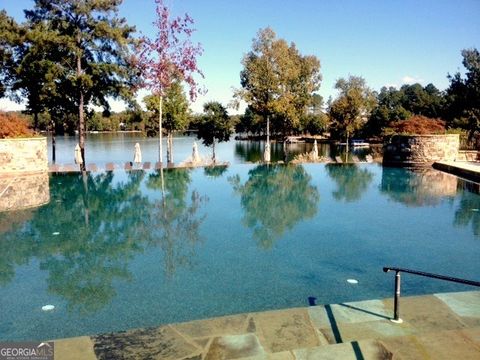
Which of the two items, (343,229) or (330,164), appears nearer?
(343,229)

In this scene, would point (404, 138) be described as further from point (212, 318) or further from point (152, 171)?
point (212, 318)

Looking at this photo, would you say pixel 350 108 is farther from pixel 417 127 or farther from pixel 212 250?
pixel 212 250

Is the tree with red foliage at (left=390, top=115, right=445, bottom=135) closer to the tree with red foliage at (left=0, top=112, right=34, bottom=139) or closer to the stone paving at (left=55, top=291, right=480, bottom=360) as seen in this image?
the stone paving at (left=55, top=291, right=480, bottom=360)

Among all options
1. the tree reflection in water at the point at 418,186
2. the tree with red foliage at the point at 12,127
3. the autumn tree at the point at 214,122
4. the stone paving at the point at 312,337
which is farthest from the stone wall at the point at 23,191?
the autumn tree at the point at 214,122

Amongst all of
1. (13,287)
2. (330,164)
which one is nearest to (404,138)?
(330,164)

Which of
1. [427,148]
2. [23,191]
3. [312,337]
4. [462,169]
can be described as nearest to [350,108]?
[427,148]

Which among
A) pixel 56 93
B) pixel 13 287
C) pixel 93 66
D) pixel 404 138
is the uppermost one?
pixel 93 66

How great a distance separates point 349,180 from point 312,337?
52.3ft

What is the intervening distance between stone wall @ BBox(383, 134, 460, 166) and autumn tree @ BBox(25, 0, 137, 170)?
1813 cm

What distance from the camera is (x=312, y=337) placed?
5031 millimetres

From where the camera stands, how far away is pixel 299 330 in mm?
5203

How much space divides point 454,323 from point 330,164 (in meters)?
21.3

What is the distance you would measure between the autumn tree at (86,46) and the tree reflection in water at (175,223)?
28.5 feet

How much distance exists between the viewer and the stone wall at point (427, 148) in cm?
2398
